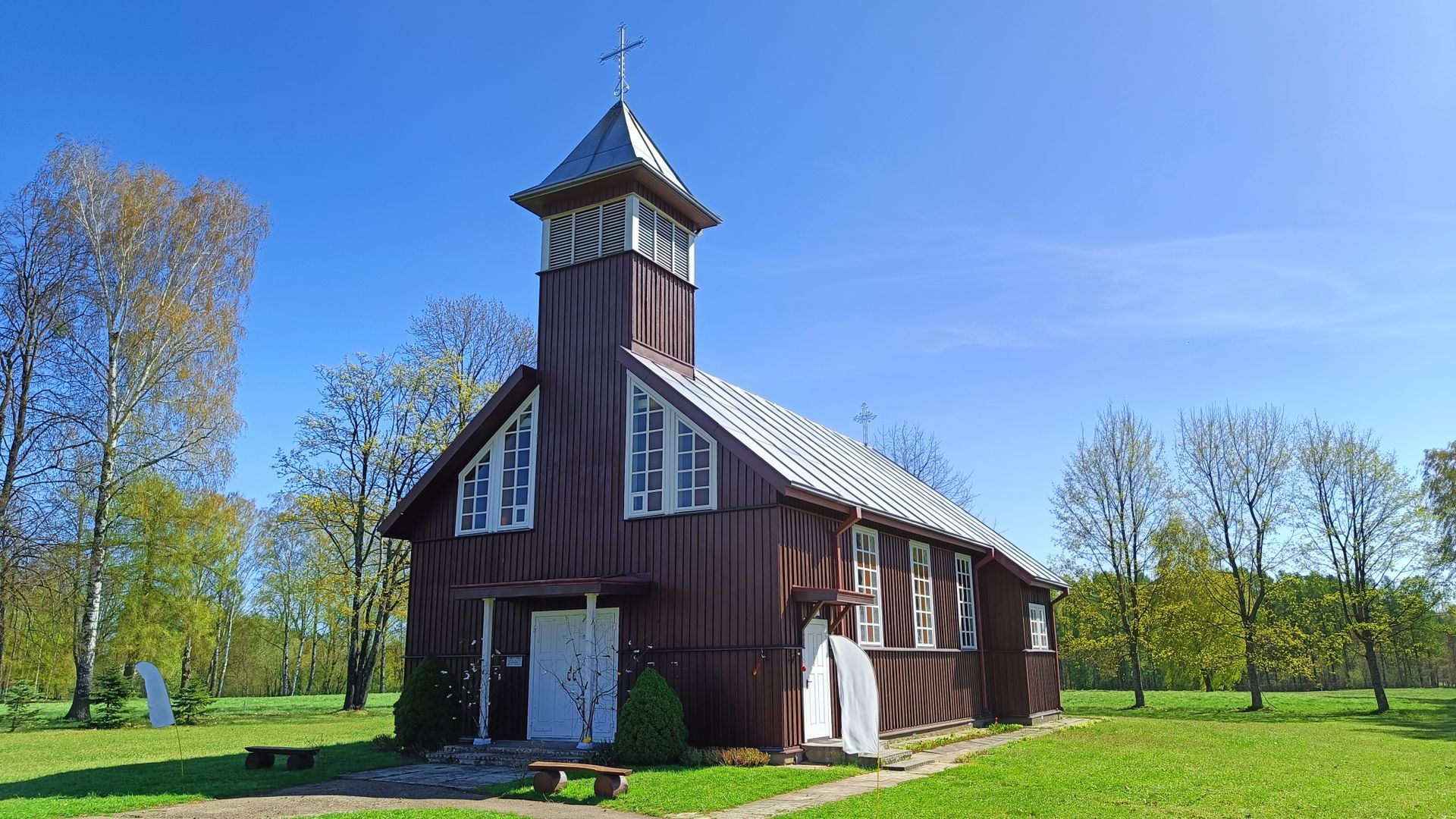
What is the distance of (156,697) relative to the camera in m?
11.3

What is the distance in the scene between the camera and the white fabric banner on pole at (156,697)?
1108 centimetres

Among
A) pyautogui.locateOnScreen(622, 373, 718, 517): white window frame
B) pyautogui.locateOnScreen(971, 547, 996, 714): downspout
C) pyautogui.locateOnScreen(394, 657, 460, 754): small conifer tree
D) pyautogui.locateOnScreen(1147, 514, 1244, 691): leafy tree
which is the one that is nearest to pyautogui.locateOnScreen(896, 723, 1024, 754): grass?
pyautogui.locateOnScreen(971, 547, 996, 714): downspout

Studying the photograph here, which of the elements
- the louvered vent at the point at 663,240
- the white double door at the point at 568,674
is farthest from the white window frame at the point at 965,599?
the louvered vent at the point at 663,240

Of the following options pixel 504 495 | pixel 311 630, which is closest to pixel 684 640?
pixel 504 495

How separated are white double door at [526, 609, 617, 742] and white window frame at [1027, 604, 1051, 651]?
11.3 metres

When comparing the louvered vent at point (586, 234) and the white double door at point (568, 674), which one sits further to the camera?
the louvered vent at point (586, 234)

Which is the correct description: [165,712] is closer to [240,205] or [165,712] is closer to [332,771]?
[332,771]

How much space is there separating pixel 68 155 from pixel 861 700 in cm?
2587

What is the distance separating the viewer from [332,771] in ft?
43.5

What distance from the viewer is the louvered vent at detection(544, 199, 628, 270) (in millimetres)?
17281

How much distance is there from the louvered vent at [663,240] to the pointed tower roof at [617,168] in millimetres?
427

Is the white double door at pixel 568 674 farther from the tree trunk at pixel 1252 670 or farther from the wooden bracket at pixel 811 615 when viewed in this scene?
the tree trunk at pixel 1252 670

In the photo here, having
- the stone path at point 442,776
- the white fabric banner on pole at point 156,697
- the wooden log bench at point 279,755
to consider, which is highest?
the white fabric banner on pole at point 156,697

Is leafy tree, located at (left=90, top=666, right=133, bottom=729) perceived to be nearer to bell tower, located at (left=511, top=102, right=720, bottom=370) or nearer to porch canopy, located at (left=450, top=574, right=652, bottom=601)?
porch canopy, located at (left=450, top=574, right=652, bottom=601)
